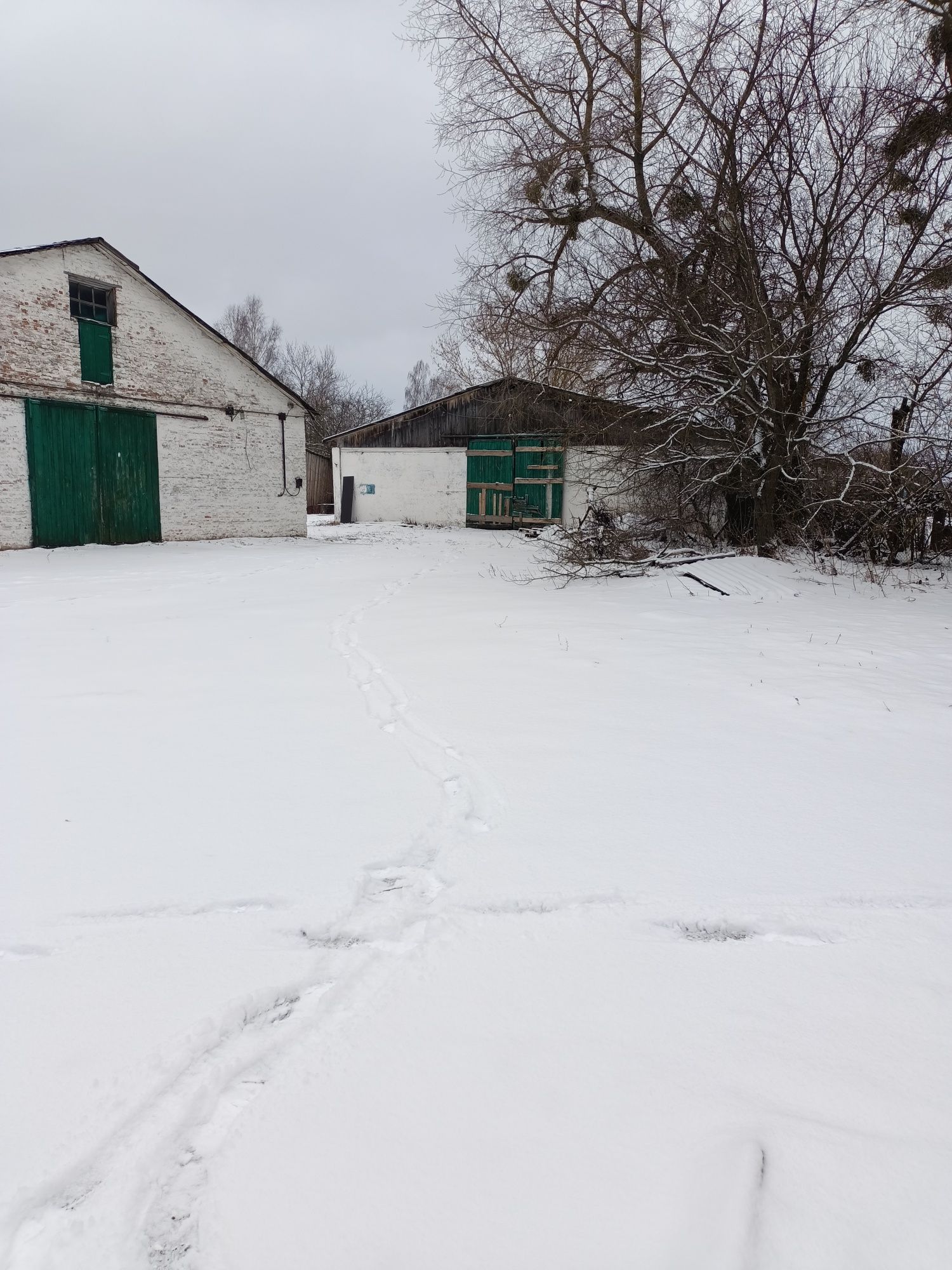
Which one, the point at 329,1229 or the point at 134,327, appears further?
the point at 134,327

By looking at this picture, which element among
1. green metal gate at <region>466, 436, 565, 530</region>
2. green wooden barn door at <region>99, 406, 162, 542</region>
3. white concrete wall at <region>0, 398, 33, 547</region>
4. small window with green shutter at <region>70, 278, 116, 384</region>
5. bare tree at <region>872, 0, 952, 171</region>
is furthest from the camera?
green metal gate at <region>466, 436, 565, 530</region>

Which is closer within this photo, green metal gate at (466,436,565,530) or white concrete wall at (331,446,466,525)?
green metal gate at (466,436,565,530)

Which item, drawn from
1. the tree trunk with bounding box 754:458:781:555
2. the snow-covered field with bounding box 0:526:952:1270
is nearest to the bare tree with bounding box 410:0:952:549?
the tree trunk with bounding box 754:458:781:555

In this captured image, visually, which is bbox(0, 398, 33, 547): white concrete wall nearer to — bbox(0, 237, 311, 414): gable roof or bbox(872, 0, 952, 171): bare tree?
bbox(0, 237, 311, 414): gable roof

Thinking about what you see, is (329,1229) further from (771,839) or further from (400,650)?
(400,650)

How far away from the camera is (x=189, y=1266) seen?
1105mm

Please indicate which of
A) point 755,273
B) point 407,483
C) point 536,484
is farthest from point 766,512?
point 407,483

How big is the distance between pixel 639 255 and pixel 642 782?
9639 millimetres

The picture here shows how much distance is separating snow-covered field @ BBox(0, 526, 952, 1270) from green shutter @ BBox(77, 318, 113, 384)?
10870mm

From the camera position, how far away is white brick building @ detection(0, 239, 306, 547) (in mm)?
12070

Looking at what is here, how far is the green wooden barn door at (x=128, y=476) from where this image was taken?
43.4 feet

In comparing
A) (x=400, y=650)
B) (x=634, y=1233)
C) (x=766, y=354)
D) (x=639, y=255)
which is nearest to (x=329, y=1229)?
(x=634, y=1233)

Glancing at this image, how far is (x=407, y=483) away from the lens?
21047mm

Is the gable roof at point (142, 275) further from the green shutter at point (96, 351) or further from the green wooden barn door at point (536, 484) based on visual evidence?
the green wooden barn door at point (536, 484)
